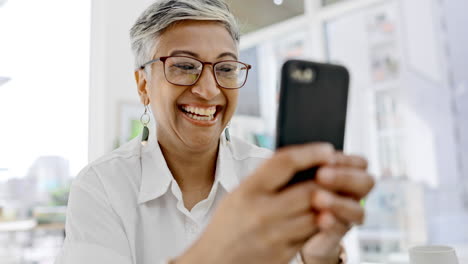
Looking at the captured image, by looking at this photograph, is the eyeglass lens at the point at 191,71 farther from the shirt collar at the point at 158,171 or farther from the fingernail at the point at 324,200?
the fingernail at the point at 324,200

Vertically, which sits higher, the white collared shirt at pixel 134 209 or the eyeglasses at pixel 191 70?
the eyeglasses at pixel 191 70

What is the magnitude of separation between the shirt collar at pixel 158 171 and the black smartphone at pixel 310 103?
60 cm

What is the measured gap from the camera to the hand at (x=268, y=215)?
0.44 metres

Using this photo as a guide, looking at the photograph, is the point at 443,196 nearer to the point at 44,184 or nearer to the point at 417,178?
the point at 417,178

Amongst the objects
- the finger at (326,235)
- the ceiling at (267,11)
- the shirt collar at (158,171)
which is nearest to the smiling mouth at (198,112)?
the shirt collar at (158,171)

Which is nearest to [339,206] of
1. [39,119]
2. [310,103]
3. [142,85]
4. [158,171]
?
[310,103]

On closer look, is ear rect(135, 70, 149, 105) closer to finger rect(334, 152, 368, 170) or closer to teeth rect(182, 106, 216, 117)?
teeth rect(182, 106, 216, 117)

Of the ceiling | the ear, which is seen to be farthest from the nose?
the ceiling

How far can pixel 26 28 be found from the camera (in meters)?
2.88

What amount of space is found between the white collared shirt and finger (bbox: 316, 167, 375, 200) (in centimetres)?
56

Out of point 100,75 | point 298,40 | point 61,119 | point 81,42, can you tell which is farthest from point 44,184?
point 298,40

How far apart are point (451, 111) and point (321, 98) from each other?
2622 millimetres

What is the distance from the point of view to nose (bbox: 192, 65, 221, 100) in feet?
3.21

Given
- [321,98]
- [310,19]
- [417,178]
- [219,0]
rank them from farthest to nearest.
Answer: [310,19], [417,178], [219,0], [321,98]
